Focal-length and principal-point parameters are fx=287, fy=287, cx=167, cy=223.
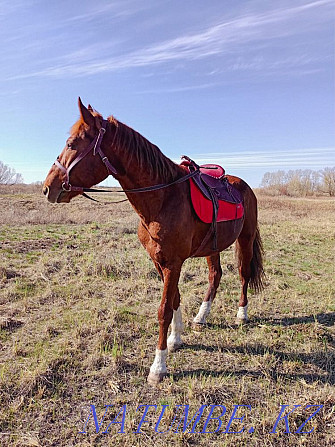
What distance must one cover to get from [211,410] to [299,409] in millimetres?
763

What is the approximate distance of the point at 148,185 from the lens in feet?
9.59

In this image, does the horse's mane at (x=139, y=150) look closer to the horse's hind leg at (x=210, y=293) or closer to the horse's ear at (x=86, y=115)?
the horse's ear at (x=86, y=115)

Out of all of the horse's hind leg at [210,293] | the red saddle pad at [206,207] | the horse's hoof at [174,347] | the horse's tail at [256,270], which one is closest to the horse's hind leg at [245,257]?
the horse's tail at [256,270]

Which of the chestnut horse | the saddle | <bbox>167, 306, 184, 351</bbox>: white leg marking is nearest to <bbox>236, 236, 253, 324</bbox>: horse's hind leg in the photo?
the saddle

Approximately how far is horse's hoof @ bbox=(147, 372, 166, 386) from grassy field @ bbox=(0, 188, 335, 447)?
5 centimetres

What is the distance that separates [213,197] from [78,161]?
1.68 metres

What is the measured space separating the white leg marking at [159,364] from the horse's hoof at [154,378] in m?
0.02

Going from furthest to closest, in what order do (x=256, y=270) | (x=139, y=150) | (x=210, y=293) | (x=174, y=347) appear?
1. (x=256, y=270)
2. (x=210, y=293)
3. (x=174, y=347)
4. (x=139, y=150)

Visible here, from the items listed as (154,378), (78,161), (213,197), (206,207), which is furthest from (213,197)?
(154,378)

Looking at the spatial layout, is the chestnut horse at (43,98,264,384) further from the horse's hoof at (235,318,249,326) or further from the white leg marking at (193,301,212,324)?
the horse's hoof at (235,318,249,326)

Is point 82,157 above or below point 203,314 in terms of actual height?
above

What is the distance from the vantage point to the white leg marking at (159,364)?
2973mm

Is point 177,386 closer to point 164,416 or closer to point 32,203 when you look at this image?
point 164,416

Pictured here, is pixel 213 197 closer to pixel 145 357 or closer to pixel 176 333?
pixel 176 333
